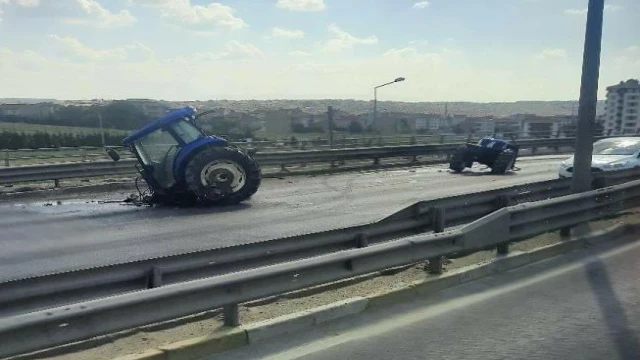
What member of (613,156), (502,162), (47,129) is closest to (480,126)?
(502,162)

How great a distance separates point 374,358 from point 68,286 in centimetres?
233

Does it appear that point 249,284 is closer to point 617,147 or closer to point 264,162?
point 617,147

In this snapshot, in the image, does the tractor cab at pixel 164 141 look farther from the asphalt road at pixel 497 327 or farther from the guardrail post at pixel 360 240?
the asphalt road at pixel 497 327

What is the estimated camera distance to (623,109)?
44.6m

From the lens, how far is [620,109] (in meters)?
44.8

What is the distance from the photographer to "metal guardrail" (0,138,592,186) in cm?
1727

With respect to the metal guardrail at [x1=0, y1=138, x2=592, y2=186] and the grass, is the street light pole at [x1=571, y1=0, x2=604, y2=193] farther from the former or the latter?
the grass

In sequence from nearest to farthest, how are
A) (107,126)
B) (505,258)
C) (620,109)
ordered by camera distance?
(505,258)
(107,126)
(620,109)

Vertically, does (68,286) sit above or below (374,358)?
above

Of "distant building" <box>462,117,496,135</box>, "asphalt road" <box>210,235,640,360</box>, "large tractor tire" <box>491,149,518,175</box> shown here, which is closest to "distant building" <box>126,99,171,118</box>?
"large tractor tire" <box>491,149,518,175</box>

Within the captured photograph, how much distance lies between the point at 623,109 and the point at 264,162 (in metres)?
32.8

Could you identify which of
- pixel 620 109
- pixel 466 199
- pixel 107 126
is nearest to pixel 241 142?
pixel 107 126

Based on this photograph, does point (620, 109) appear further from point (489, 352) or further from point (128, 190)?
point (489, 352)

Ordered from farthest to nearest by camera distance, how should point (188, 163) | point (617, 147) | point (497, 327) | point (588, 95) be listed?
point (617, 147) < point (188, 163) < point (588, 95) < point (497, 327)
